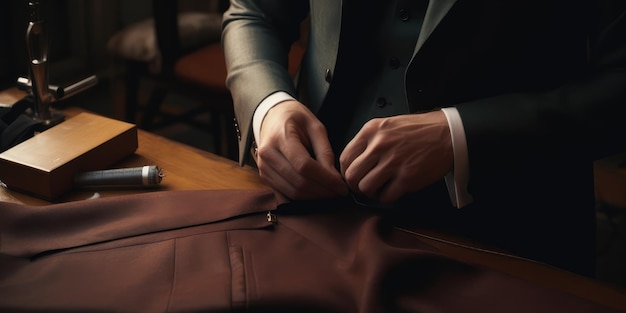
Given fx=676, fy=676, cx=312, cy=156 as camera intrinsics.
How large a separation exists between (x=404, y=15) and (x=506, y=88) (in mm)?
194

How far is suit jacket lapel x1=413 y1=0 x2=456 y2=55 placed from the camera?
96 centimetres

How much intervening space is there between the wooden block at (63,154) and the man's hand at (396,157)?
1.40ft

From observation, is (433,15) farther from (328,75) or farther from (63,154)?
(63,154)

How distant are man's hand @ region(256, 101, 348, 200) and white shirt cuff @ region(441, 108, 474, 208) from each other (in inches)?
6.2

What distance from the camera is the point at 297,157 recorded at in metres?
0.93

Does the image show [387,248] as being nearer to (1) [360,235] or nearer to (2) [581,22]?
(1) [360,235]

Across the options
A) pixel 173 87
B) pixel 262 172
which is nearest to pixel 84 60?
pixel 173 87

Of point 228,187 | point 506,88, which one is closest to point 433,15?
point 506,88

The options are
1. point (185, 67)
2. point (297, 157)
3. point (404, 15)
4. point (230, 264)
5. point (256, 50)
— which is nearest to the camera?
point (230, 264)

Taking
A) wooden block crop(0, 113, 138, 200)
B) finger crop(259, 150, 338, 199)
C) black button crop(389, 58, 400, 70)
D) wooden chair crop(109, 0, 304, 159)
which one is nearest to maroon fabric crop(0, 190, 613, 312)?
finger crop(259, 150, 338, 199)

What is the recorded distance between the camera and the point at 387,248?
0.82 m

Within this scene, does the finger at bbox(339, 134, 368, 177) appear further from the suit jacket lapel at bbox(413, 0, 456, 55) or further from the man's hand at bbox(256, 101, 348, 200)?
the suit jacket lapel at bbox(413, 0, 456, 55)

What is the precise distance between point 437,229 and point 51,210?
540 millimetres

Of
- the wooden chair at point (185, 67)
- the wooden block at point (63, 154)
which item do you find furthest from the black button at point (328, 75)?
the wooden chair at point (185, 67)
